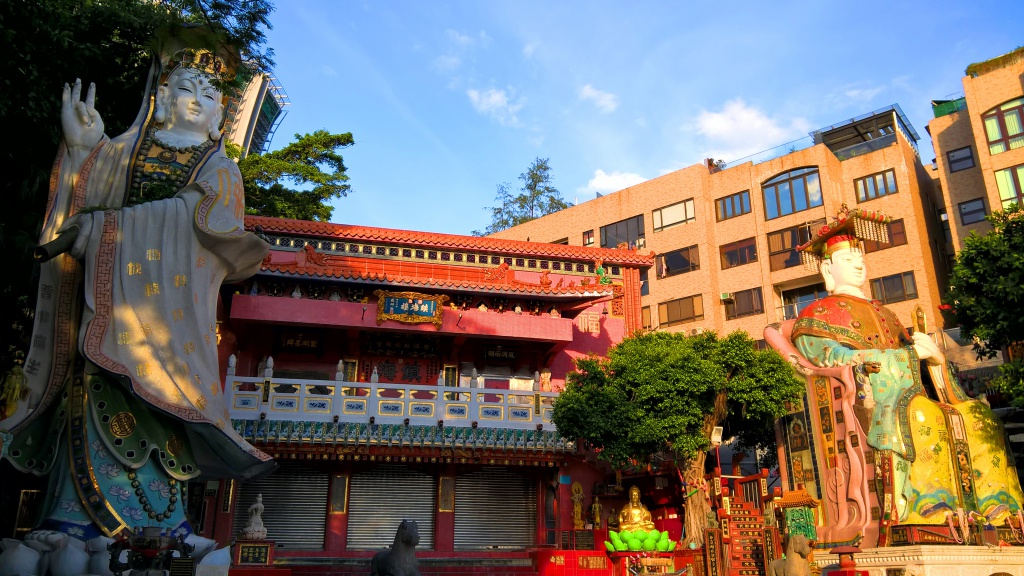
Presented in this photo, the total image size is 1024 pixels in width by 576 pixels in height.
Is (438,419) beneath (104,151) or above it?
beneath

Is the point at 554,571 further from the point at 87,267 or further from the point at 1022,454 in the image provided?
the point at 1022,454

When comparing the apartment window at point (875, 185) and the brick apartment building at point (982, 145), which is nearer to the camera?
the brick apartment building at point (982, 145)

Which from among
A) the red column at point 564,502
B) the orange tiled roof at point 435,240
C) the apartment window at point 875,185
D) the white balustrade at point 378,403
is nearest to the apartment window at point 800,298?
the apartment window at point 875,185

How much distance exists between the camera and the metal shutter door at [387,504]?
18.5 m

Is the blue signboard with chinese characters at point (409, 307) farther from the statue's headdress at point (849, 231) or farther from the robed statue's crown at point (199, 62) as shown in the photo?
the statue's headdress at point (849, 231)

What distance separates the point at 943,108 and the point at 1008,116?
432 cm

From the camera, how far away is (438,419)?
1806cm

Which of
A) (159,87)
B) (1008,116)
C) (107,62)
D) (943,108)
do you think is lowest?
(159,87)

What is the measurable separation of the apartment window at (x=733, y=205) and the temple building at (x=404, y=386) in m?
11.8

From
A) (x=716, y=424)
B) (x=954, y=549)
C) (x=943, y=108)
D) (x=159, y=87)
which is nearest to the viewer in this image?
(x=159, y=87)

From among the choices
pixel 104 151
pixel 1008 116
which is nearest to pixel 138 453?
pixel 104 151

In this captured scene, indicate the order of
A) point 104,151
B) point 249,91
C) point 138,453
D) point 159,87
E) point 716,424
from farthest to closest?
point 249,91 → point 716,424 → point 159,87 → point 104,151 → point 138,453

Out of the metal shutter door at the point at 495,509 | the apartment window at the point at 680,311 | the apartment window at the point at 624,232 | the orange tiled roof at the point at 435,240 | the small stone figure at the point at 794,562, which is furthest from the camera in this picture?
the apartment window at the point at 624,232

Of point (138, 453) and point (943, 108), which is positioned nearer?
point (138, 453)
